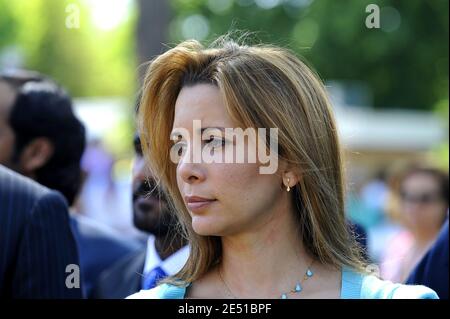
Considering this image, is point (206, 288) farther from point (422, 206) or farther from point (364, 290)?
point (422, 206)

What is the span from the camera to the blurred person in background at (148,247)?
145 inches

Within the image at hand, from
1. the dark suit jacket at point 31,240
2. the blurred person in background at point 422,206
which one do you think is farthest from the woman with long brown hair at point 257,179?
the blurred person in background at point 422,206

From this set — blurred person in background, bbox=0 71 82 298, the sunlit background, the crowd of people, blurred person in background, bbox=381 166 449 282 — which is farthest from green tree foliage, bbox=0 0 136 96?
the crowd of people

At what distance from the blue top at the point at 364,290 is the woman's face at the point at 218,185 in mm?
223

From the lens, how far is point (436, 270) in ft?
11.5

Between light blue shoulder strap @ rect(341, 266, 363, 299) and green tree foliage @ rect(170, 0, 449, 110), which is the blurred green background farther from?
light blue shoulder strap @ rect(341, 266, 363, 299)

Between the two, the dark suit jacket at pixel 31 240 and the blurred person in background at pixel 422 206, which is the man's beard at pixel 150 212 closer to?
the dark suit jacket at pixel 31 240

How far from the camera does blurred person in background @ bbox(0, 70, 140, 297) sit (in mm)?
4168

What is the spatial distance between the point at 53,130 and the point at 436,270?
1902mm

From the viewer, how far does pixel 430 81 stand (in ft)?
61.1

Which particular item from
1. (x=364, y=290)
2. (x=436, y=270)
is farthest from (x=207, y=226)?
(x=436, y=270)

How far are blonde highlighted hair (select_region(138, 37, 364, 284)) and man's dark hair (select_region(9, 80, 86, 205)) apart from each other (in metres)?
1.64

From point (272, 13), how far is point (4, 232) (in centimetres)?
1397

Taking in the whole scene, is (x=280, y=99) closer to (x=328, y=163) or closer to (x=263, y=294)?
(x=328, y=163)
